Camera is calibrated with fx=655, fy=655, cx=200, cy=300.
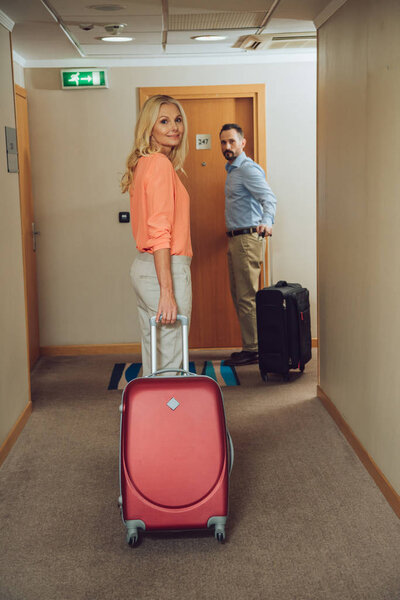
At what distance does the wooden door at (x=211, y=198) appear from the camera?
219 inches

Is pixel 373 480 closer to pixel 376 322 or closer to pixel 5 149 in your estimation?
pixel 376 322

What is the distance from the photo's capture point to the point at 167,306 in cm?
273

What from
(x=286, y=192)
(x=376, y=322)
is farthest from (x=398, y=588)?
(x=286, y=192)

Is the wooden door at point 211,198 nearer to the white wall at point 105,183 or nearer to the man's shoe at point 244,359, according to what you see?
the white wall at point 105,183

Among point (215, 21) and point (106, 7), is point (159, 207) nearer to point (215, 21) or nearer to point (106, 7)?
point (106, 7)

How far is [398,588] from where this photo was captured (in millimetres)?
2197

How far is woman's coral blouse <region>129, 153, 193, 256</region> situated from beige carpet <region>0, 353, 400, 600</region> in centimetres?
117

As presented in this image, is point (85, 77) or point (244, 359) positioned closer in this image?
point (244, 359)

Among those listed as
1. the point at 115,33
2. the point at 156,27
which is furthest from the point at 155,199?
the point at 115,33

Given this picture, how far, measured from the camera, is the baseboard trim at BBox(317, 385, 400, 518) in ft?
9.14

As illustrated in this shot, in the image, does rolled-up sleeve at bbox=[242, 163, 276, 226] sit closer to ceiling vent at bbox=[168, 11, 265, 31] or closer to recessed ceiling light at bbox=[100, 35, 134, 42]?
ceiling vent at bbox=[168, 11, 265, 31]

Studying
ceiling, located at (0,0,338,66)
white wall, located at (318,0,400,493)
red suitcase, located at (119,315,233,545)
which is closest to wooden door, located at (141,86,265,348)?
ceiling, located at (0,0,338,66)

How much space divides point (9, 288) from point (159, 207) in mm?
1420

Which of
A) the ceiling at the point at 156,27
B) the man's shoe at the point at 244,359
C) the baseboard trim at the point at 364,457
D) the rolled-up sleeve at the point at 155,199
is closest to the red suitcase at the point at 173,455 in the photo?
the rolled-up sleeve at the point at 155,199
